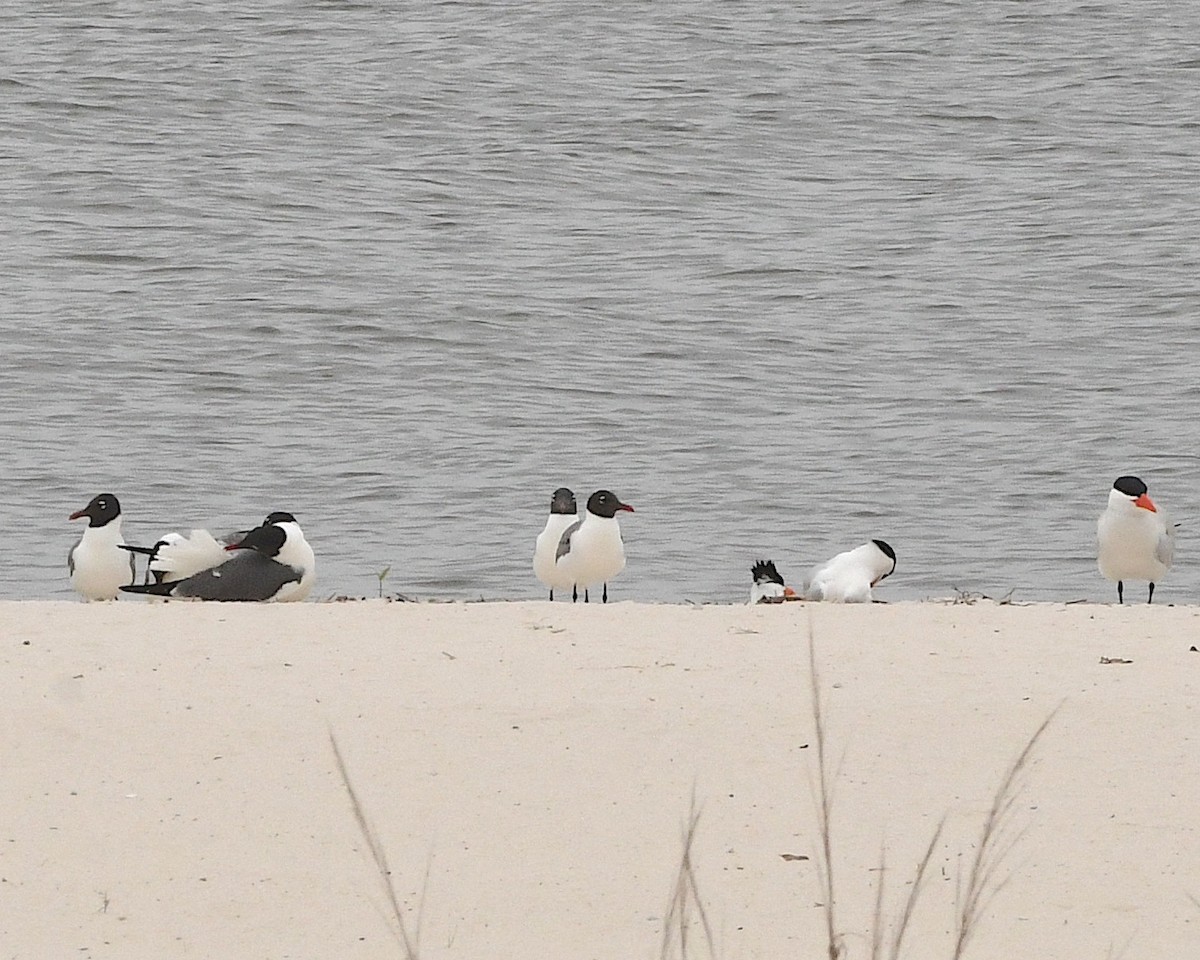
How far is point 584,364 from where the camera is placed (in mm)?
18922

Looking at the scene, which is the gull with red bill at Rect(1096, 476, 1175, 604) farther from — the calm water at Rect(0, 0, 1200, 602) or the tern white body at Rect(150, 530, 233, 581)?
the tern white body at Rect(150, 530, 233, 581)

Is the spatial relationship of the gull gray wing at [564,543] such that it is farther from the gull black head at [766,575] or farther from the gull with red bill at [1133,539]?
the gull with red bill at [1133,539]

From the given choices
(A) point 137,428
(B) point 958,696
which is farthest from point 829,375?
(B) point 958,696

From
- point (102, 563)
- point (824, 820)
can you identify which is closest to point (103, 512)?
point (102, 563)

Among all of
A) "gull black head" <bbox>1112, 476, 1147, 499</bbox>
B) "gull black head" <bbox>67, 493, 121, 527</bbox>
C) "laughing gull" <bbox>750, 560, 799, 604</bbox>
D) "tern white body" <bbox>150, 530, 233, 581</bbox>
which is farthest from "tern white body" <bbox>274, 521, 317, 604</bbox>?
"gull black head" <bbox>1112, 476, 1147, 499</bbox>

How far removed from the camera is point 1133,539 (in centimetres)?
1105

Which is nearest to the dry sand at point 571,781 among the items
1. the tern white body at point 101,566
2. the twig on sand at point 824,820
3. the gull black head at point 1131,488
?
the twig on sand at point 824,820

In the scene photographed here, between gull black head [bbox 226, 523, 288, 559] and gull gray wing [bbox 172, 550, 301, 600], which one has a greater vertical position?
gull black head [bbox 226, 523, 288, 559]

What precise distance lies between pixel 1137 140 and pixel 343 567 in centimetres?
1895

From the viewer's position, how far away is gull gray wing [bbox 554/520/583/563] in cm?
1117

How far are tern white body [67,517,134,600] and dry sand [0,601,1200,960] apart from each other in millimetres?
2529

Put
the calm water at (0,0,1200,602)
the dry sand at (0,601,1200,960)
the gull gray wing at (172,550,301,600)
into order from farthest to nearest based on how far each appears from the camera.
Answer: the calm water at (0,0,1200,602), the gull gray wing at (172,550,301,600), the dry sand at (0,601,1200,960)

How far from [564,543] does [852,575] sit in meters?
1.65

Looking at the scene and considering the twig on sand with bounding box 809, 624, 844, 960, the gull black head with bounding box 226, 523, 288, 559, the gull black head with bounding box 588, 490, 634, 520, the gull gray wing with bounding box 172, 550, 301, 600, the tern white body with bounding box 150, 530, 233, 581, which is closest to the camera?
the twig on sand with bounding box 809, 624, 844, 960
